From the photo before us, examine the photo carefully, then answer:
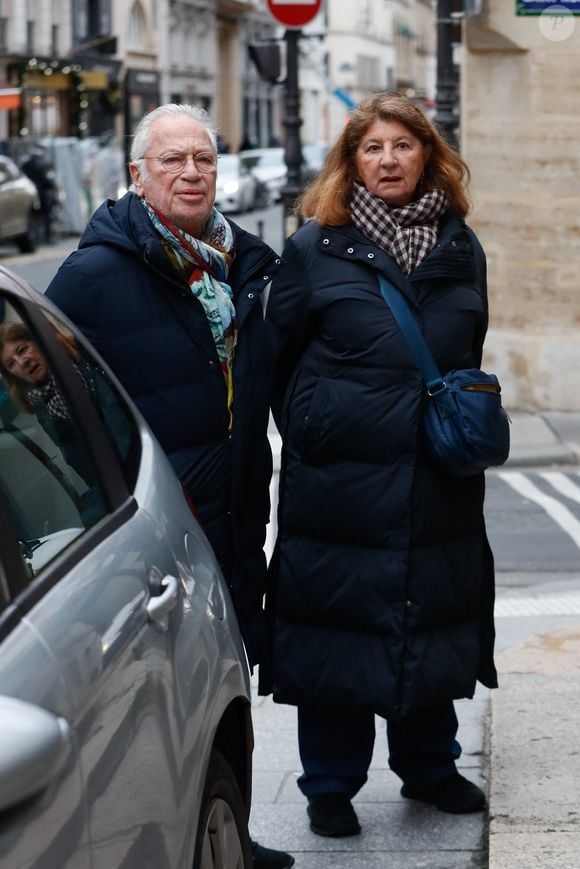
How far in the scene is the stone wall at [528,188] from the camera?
12031 mm

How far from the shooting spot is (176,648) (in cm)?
291

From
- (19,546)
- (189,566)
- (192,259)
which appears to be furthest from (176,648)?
(192,259)

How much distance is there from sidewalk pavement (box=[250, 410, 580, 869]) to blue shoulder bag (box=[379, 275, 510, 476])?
0.87 meters

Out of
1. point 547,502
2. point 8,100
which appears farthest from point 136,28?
point 547,502

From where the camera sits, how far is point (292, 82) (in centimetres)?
1634

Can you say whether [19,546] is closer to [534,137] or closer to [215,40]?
[534,137]

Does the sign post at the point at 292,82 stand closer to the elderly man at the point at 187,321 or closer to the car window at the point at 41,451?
the elderly man at the point at 187,321

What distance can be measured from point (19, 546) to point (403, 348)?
1.84 metres

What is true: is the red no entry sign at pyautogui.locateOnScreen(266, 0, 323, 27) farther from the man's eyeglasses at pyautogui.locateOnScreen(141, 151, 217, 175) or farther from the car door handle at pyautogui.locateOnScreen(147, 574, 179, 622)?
the car door handle at pyautogui.locateOnScreen(147, 574, 179, 622)

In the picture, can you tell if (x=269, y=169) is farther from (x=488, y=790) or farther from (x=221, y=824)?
(x=221, y=824)

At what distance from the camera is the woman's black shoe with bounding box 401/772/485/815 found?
455 centimetres

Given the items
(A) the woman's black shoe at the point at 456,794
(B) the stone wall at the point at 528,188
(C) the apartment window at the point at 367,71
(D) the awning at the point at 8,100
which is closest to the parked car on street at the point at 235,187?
(D) the awning at the point at 8,100

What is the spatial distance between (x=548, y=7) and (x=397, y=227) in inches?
309

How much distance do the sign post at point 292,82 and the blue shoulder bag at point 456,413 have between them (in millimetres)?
8095
